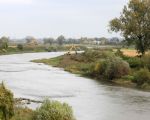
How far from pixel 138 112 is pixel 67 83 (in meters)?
23.2

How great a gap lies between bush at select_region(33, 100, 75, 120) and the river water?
7.93 m

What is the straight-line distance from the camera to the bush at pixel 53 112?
25938 mm

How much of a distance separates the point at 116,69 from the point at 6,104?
36.3 metres

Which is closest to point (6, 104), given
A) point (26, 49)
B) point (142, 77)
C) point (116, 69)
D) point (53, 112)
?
point (53, 112)

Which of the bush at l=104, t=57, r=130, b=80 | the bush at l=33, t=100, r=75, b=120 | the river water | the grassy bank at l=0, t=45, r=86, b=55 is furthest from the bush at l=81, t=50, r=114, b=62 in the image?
the bush at l=33, t=100, r=75, b=120

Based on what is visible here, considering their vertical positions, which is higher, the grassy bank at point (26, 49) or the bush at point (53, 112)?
the bush at point (53, 112)

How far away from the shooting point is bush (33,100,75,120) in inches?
1021

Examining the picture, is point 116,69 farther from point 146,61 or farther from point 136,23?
point 136,23

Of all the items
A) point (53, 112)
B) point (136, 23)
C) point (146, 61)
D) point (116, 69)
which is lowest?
point (116, 69)

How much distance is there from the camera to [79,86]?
57.0 metres

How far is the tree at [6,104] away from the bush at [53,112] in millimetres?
3087

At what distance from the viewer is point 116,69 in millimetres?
63531

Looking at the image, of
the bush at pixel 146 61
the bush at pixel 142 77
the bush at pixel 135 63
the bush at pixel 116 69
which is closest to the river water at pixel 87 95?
the bush at pixel 116 69

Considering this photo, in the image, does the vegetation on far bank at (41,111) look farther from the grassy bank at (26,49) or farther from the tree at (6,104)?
the grassy bank at (26,49)
